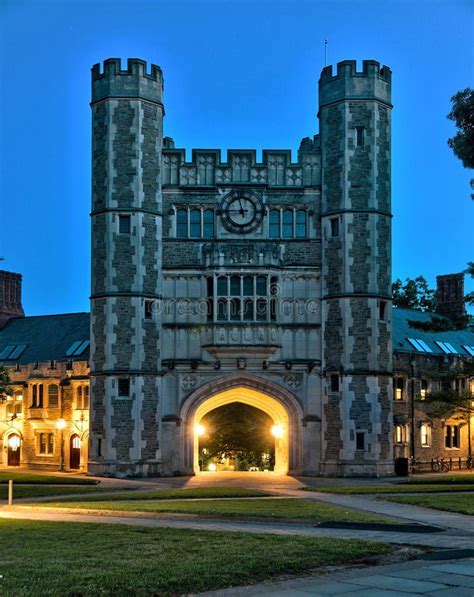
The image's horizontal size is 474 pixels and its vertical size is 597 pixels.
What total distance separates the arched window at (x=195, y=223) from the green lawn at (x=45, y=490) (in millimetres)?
13040

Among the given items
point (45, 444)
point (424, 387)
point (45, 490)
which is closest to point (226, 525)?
point (45, 490)

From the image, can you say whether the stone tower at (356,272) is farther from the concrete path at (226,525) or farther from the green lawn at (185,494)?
the concrete path at (226,525)

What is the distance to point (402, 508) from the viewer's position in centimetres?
2548

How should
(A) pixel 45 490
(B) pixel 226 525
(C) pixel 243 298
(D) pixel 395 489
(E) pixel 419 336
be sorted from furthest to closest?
1. (E) pixel 419 336
2. (C) pixel 243 298
3. (D) pixel 395 489
4. (A) pixel 45 490
5. (B) pixel 226 525

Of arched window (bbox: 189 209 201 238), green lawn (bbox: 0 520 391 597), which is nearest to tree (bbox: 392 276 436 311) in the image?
arched window (bbox: 189 209 201 238)

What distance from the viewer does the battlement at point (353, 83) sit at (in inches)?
1708

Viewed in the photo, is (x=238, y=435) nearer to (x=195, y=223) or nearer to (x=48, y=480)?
(x=195, y=223)

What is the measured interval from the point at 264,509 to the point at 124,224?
2118 centimetres

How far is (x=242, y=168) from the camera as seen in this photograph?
44406 mm

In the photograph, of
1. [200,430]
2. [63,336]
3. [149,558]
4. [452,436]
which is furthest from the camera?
[63,336]

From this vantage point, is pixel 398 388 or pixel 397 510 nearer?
pixel 397 510

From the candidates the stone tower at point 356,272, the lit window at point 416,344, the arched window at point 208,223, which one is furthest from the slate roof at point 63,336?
the arched window at point 208,223

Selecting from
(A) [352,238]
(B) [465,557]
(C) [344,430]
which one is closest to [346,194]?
(A) [352,238]

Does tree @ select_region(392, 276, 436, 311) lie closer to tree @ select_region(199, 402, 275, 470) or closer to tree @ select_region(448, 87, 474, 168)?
tree @ select_region(199, 402, 275, 470)
